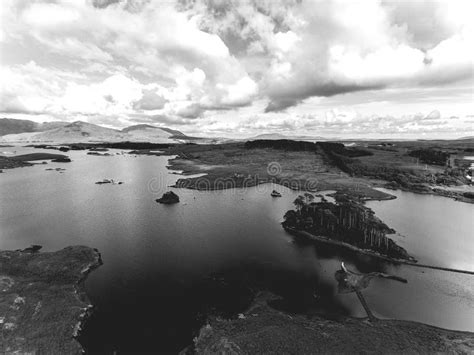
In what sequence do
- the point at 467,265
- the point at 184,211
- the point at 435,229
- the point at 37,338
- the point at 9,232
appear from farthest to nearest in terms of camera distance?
the point at 184,211
the point at 435,229
the point at 9,232
the point at 467,265
the point at 37,338

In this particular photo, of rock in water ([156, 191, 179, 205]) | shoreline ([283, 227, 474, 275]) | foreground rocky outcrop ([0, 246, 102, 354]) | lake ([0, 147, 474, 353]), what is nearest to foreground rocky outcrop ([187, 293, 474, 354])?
lake ([0, 147, 474, 353])

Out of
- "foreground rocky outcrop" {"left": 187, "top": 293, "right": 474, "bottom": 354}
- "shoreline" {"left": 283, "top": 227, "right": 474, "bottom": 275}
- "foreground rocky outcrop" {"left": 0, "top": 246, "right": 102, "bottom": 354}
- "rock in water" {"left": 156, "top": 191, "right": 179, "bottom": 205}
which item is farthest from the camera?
"rock in water" {"left": 156, "top": 191, "right": 179, "bottom": 205}

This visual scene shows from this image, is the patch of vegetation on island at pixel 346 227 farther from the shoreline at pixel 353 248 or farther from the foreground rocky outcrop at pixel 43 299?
the foreground rocky outcrop at pixel 43 299

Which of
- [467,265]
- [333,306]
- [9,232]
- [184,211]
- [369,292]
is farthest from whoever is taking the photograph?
[184,211]

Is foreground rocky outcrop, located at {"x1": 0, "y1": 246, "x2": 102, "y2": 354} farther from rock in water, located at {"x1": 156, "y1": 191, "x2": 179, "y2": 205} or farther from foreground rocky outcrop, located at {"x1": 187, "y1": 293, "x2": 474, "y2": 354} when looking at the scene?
rock in water, located at {"x1": 156, "y1": 191, "x2": 179, "y2": 205}

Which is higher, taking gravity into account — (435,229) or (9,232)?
(9,232)

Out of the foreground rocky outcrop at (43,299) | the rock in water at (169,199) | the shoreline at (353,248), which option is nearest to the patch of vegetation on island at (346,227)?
the shoreline at (353,248)

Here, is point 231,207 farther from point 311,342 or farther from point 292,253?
point 311,342

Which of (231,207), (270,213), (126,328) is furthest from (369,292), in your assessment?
(231,207)

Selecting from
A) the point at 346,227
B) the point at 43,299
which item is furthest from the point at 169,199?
the point at 346,227
